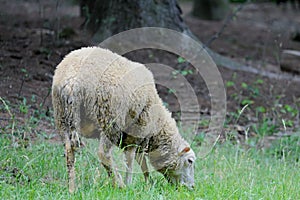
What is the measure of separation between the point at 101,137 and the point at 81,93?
1.73 ft

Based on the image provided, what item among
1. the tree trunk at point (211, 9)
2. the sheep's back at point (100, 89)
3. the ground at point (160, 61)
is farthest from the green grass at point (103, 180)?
the tree trunk at point (211, 9)

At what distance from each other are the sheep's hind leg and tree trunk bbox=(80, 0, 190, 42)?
510cm

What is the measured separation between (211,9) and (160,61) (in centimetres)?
749

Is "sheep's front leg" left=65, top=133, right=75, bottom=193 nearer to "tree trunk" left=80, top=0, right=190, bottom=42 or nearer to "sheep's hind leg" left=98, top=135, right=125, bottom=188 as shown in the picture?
"sheep's hind leg" left=98, top=135, right=125, bottom=188

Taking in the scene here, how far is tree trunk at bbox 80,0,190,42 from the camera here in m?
10.1

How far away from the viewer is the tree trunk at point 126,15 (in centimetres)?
1012

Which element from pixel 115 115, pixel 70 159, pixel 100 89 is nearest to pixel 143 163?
pixel 115 115

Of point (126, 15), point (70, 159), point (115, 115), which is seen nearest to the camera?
point (70, 159)

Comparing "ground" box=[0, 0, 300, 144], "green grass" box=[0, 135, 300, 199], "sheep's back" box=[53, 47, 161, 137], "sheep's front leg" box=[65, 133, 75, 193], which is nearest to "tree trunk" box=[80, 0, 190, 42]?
"ground" box=[0, 0, 300, 144]

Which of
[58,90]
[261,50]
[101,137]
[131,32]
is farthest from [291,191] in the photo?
[261,50]

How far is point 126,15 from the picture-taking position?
10125mm

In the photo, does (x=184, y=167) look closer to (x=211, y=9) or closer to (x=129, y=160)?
(x=129, y=160)

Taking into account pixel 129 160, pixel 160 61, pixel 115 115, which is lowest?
pixel 160 61

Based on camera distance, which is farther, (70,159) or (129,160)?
(129,160)
